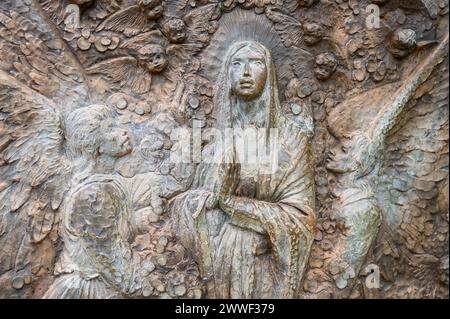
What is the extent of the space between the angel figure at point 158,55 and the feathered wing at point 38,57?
0.14 meters

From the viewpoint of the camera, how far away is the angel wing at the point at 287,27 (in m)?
4.54

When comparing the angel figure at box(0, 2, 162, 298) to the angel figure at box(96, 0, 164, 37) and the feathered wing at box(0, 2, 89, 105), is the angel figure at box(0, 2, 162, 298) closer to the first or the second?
the feathered wing at box(0, 2, 89, 105)

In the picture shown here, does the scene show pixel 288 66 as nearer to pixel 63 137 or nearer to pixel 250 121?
pixel 250 121

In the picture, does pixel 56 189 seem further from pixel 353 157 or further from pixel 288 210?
pixel 353 157

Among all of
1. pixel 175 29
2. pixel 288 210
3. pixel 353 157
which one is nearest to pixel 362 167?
pixel 353 157

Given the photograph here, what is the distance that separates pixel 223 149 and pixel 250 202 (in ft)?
1.12

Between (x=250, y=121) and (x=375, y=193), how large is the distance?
2.81ft

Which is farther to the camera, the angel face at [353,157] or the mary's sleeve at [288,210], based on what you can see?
the angel face at [353,157]

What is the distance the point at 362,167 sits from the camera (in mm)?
4543

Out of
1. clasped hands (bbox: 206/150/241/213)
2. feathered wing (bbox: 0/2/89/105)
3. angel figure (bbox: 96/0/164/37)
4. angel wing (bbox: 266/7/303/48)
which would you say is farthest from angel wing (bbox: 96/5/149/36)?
clasped hands (bbox: 206/150/241/213)

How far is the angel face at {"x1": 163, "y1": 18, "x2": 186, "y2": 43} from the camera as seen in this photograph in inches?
175

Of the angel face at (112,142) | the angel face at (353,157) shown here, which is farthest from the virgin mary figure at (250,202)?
the angel face at (112,142)

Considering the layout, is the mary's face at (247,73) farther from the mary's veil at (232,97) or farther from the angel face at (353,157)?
the angel face at (353,157)

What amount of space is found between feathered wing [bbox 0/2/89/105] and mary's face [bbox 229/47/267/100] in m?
0.86
